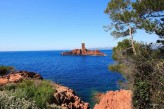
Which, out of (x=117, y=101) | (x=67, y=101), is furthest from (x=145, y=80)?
(x=67, y=101)

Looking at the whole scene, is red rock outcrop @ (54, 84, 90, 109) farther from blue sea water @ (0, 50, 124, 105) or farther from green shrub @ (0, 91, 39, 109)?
blue sea water @ (0, 50, 124, 105)

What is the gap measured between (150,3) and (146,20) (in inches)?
53.8

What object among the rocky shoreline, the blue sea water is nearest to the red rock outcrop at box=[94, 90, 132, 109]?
the rocky shoreline

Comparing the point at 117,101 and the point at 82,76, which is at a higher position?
the point at 117,101

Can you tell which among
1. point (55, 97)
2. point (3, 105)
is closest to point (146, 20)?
point (55, 97)

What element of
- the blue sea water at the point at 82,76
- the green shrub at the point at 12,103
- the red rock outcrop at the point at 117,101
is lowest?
the blue sea water at the point at 82,76

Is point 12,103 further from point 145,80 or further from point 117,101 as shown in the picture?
point 117,101

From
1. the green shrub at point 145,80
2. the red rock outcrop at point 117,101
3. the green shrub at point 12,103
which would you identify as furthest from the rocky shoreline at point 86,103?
the green shrub at point 12,103

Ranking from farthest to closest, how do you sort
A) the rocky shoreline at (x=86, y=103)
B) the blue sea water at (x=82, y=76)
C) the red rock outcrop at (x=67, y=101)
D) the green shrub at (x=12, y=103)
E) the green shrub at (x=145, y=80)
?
1. the blue sea water at (x=82, y=76)
2. the rocky shoreline at (x=86, y=103)
3. the red rock outcrop at (x=67, y=101)
4. the green shrub at (x=145, y=80)
5. the green shrub at (x=12, y=103)

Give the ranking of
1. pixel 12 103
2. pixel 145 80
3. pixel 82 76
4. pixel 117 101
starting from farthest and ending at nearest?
pixel 82 76, pixel 117 101, pixel 145 80, pixel 12 103

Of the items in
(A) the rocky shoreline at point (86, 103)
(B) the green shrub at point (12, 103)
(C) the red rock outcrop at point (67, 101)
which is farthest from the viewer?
(A) the rocky shoreline at point (86, 103)

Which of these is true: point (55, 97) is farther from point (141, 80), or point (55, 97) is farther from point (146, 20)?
point (146, 20)

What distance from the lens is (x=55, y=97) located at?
1384 centimetres

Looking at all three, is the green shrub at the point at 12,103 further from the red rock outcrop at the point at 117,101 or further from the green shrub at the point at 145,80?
the red rock outcrop at the point at 117,101
